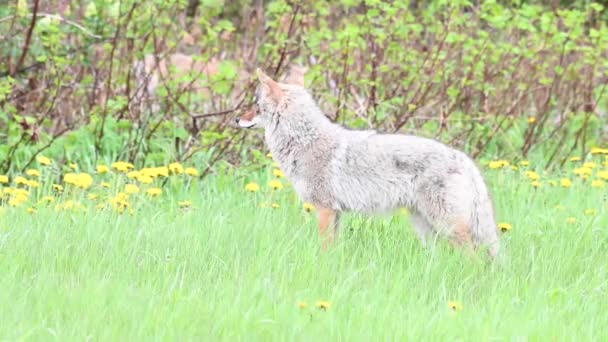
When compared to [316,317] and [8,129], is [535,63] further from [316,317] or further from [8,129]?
[316,317]

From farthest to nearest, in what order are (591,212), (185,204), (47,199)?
(591,212), (185,204), (47,199)

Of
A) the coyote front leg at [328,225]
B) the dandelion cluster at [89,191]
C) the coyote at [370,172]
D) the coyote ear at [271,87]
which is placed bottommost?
the dandelion cluster at [89,191]

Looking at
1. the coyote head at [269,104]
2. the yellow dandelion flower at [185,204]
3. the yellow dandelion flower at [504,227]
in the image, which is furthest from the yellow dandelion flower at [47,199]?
the yellow dandelion flower at [504,227]

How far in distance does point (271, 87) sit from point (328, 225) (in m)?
0.90

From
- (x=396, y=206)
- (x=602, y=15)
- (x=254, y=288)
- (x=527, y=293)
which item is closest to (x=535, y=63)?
(x=602, y=15)

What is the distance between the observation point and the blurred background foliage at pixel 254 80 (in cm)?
872

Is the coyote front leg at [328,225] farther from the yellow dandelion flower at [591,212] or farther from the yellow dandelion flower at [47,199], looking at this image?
the yellow dandelion flower at [591,212]

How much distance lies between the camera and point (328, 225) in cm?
644

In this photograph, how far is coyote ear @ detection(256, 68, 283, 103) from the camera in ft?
21.6

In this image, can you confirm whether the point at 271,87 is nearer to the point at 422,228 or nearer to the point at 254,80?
the point at 422,228

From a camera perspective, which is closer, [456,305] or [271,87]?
[456,305]

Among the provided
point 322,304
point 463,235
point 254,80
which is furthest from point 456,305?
point 254,80

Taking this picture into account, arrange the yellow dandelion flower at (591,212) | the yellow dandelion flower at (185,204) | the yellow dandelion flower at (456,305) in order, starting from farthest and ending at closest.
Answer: the yellow dandelion flower at (591,212), the yellow dandelion flower at (185,204), the yellow dandelion flower at (456,305)

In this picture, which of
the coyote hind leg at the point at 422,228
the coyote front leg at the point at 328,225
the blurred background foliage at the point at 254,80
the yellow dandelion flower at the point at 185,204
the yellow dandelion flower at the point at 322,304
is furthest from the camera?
the blurred background foliage at the point at 254,80
